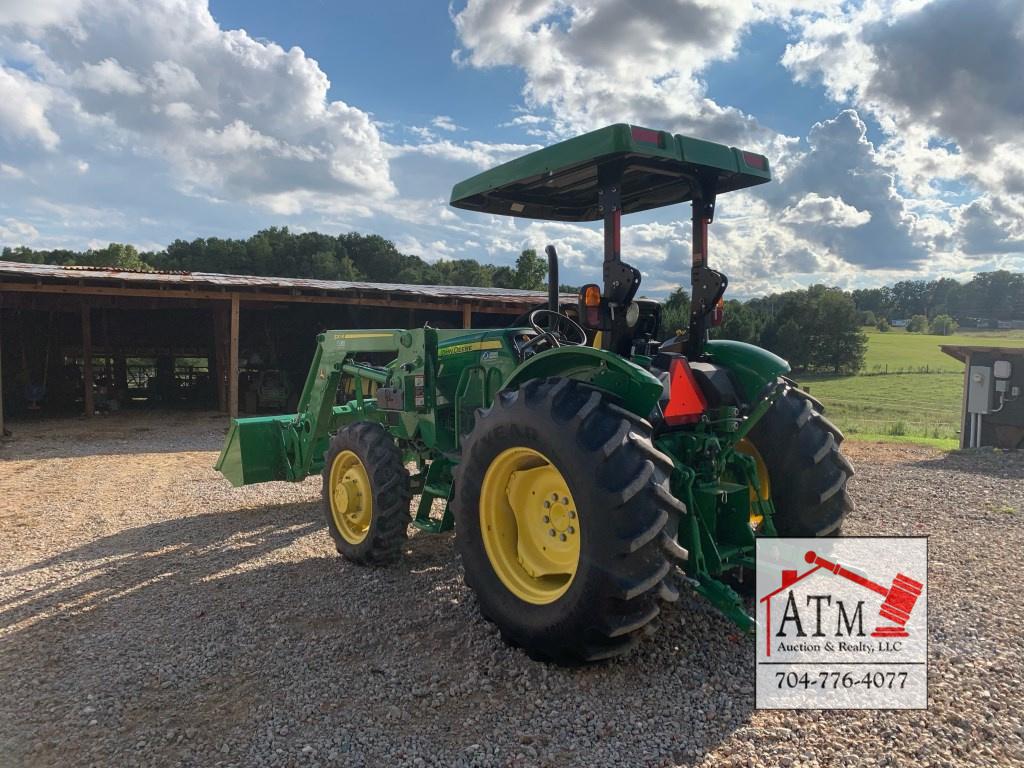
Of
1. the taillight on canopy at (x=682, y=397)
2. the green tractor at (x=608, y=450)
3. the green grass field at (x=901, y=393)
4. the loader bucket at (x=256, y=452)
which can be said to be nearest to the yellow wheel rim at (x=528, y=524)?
the green tractor at (x=608, y=450)

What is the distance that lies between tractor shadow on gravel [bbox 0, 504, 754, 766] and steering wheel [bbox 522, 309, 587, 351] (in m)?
1.64

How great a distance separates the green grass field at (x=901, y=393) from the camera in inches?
593

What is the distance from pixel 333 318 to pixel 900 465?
14617 millimetres

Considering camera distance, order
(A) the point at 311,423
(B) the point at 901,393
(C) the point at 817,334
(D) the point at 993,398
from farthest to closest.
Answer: (C) the point at 817,334
(B) the point at 901,393
(D) the point at 993,398
(A) the point at 311,423

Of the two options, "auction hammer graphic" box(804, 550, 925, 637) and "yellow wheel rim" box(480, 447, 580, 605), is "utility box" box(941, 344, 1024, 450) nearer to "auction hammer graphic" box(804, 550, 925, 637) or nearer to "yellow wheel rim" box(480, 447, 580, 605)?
"auction hammer graphic" box(804, 550, 925, 637)

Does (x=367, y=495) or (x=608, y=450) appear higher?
(x=608, y=450)

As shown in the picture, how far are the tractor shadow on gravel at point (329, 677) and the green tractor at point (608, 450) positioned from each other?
270 millimetres

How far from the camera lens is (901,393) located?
28250 mm

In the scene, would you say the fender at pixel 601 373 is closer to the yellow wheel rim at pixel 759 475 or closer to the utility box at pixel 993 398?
the yellow wheel rim at pixel 759 475

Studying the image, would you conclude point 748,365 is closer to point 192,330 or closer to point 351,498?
point 351,498

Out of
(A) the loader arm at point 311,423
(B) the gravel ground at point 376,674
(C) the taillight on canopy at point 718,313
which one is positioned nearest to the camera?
(B) the gravel ground at point 376,674

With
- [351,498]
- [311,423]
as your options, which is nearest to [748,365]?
[351,498]

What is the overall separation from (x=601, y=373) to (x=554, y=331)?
107 cm
